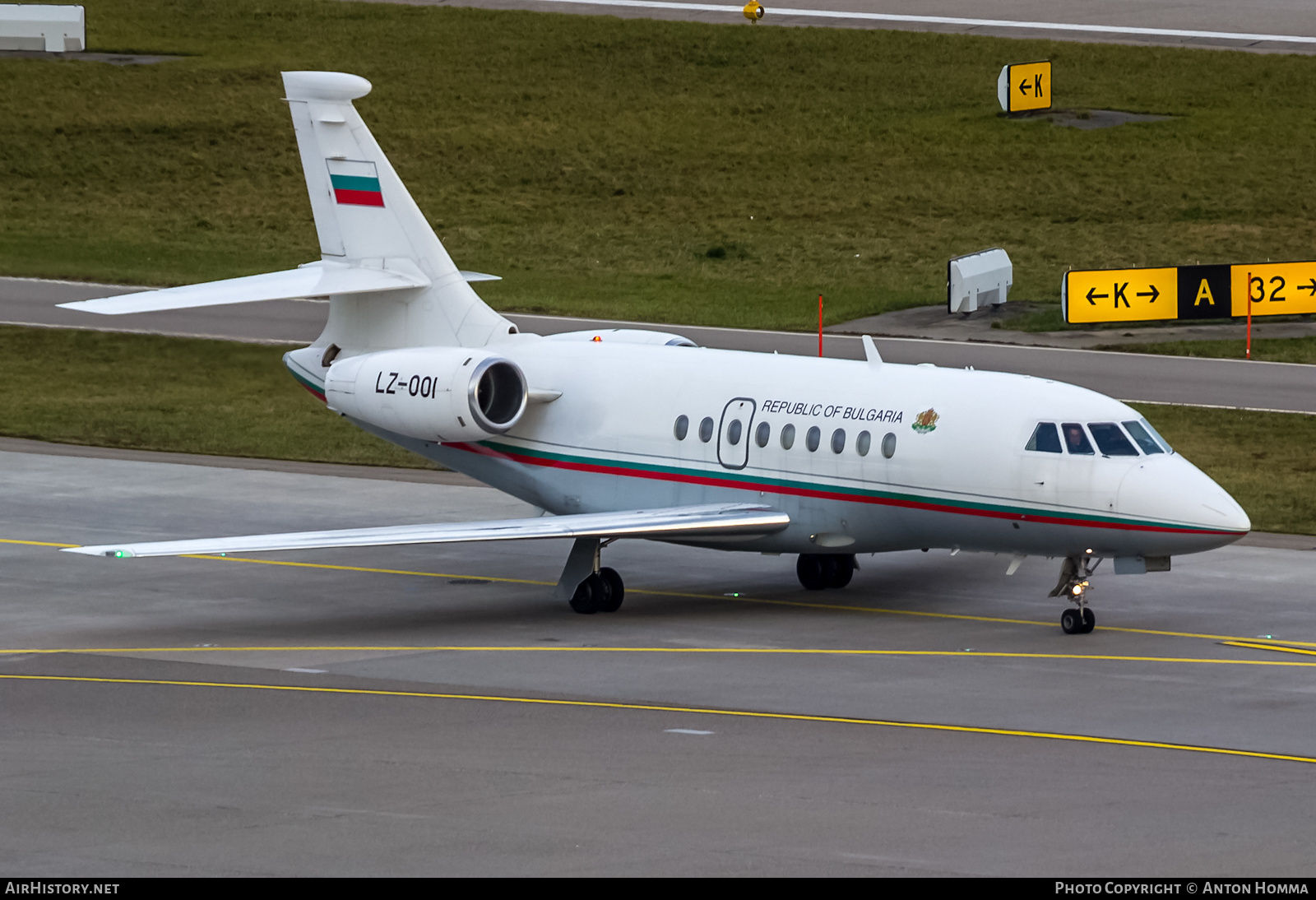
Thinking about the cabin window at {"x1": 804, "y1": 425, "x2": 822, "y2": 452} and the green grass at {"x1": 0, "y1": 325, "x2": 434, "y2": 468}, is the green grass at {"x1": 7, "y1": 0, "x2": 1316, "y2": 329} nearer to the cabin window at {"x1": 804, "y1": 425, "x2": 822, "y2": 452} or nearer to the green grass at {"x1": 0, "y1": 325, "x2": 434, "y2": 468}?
the green grass at {"x1": 0, "y1": 325, "x2": 434, "y2": 468}

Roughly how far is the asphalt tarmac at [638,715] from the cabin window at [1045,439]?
7.92ft

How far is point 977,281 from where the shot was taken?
2223 inches

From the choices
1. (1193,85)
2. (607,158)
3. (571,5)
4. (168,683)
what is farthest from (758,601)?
(571,5)

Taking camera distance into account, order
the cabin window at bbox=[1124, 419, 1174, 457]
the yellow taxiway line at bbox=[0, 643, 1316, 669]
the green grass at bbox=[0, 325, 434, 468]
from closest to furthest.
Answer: the yellow taxiway line at bbox=[0, 643, 1316, 669]
the cabin window at bbox=[1124, 419, 1174, 457]
the green grass at bbox=[0, 325, 434, 468]

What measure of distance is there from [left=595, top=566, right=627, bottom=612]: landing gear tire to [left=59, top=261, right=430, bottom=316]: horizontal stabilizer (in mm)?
6238

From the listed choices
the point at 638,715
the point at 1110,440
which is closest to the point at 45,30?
the point at 1110,440

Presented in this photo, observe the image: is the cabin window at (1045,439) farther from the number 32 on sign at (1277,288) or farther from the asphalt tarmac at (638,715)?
the number 32 on sign at (1277,288)

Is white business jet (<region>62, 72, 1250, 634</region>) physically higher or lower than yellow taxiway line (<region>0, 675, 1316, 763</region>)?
higher

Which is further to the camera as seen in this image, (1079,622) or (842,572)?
(842,572)

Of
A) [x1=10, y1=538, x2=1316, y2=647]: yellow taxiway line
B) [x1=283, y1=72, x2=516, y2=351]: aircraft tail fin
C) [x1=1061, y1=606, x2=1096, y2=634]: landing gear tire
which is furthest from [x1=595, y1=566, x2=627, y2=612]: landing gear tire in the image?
[x1=1061, y1=606, x2=1096, y2=634]: landing gear tire

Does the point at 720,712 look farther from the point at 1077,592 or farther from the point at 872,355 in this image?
the point at 872,355

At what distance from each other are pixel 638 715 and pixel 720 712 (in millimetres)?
880

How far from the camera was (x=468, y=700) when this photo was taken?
23.4 m

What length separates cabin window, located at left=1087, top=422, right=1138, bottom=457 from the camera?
87.2 ft
